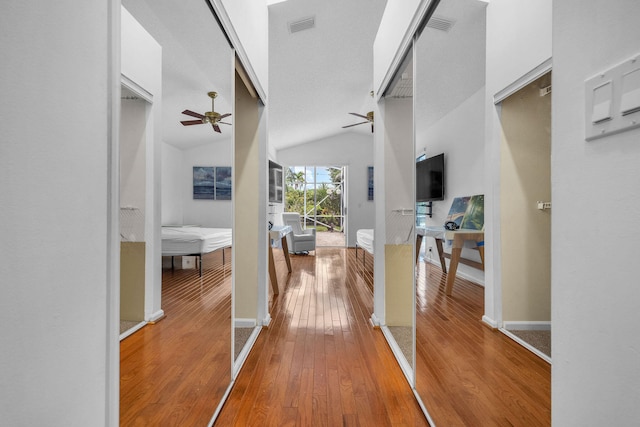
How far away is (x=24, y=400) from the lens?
497 millimetres

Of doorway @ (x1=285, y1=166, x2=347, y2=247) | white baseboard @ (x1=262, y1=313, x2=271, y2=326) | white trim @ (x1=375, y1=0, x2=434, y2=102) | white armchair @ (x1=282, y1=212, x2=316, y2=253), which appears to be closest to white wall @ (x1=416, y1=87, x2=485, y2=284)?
white trim @ (x1=375, y1=0, x2=434, y2=102)

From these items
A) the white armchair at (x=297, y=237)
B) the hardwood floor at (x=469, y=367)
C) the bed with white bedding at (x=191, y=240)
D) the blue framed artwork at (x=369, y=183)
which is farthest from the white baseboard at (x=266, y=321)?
the blue framed artwork at (x=369, y=183)

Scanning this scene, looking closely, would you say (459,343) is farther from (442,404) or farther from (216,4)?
(216,4)

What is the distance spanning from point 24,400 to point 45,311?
0.46 feet

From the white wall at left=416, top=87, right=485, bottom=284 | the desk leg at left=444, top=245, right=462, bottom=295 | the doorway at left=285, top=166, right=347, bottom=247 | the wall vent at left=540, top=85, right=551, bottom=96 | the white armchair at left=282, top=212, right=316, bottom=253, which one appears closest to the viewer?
the wall vent at left=540, top=85, right=551, bottom=96

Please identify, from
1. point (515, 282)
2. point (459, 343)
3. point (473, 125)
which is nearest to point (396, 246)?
point (459, 343)

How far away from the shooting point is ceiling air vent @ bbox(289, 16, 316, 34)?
3.10 metres

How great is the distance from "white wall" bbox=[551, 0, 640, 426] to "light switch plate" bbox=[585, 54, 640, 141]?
0.04 feet

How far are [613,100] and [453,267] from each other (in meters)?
0.96

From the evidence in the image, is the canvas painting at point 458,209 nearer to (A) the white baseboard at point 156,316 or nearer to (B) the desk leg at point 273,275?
(A) the white baseboard at point 156,316

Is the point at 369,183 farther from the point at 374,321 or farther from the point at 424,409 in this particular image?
the point at 424,409

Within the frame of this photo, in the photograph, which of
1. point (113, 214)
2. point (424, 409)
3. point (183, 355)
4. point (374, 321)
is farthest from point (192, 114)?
point (374, 321)

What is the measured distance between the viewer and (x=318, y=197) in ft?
29.1

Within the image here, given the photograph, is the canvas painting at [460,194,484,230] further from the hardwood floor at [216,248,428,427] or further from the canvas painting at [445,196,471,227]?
the hardwood floor at [216,248,428,427]
